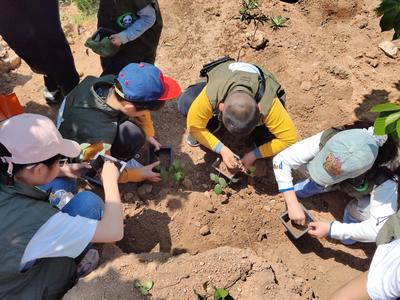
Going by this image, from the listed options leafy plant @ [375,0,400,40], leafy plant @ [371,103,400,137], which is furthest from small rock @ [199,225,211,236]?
leafy plant @ [375,0,400,40]

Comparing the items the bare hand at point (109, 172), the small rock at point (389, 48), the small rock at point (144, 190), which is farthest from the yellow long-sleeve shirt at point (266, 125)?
the small rock at point (389, 48)

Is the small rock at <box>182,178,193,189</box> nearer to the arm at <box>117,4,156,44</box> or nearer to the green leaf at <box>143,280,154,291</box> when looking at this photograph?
the green leaf at <box>143,280,154,291</box>

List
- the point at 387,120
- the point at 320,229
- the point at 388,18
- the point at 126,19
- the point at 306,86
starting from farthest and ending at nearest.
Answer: the point at 306,86 → the point at 126,19 → the point at 320,229 → the point at 388,18 → the point at 387,120

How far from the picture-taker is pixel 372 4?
4715 millimetres

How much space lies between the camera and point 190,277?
2670 millimetres

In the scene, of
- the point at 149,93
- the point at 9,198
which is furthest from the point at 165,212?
the point at 9,198

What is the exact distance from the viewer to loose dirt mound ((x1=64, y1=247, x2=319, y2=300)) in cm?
255

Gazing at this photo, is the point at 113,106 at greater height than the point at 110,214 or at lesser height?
greater

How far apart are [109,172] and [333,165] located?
145cm

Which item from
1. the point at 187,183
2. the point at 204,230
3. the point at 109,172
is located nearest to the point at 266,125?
the point at 187,183

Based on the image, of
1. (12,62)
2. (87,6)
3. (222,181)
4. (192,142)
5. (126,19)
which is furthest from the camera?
(87,6)

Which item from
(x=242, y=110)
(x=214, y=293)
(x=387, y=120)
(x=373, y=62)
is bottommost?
(x=214, y=293)

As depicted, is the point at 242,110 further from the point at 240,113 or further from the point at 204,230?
the point at 204,230

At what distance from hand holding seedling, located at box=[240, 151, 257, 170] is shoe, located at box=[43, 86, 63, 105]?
1870mm
